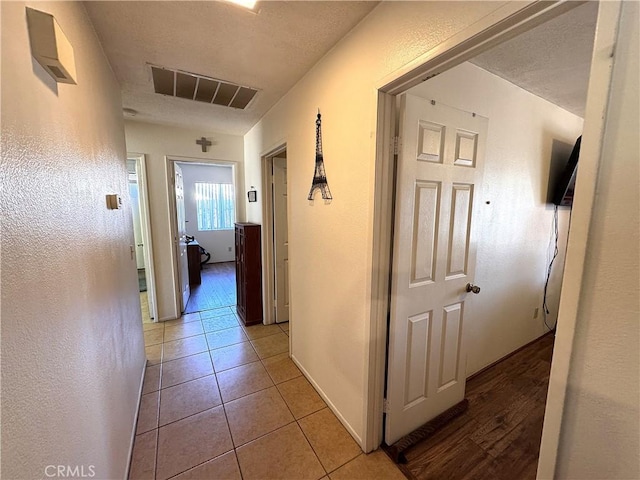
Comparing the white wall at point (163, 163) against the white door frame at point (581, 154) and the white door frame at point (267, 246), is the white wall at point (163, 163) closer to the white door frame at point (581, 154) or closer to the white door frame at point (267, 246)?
the white door frame at point (267, 246)

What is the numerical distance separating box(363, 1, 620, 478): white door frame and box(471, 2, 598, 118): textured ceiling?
0.67 metres

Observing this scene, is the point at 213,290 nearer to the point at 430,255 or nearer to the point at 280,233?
the point at 280,233

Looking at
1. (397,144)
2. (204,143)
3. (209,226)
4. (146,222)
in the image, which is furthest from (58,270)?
(209,226)

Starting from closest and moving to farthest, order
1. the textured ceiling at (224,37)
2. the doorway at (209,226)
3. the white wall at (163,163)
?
1. the textured ceiling at (224,37)
2. the white wall at (163,163)
3. the doorway at (209,226)

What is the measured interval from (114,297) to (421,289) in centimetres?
171

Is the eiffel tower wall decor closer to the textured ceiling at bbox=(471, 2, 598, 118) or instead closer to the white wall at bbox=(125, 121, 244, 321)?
the textured ceiling at bbox=(471, 2, 598, 118)

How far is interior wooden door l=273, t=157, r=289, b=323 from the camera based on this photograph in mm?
2930

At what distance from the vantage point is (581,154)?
65 cm

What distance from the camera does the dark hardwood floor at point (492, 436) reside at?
1.45 meters

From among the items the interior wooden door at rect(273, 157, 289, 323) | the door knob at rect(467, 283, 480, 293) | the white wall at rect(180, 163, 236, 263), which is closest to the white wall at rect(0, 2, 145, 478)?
the interior wooden door at rect(273, 157, 289, 323)

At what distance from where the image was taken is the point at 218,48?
1.57m

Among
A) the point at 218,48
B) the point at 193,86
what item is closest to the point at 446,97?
the point at 218,48

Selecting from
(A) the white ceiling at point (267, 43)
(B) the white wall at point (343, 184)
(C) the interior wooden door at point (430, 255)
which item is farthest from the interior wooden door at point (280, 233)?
(C) the interior wooden door at point (430, 255)

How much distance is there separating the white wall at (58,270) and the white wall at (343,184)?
1.21 meters
